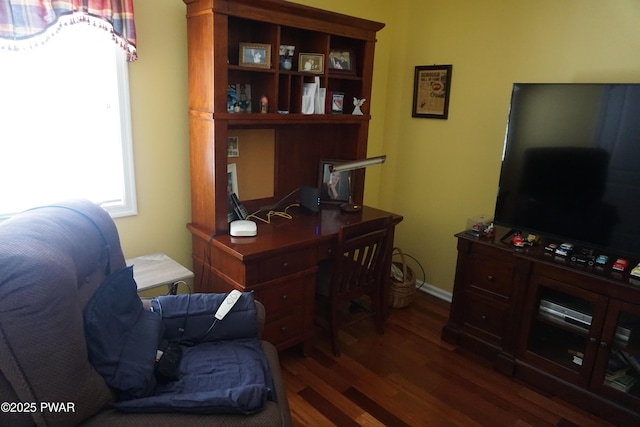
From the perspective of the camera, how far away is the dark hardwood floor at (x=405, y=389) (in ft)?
6.88

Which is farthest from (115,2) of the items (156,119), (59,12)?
(156,119)

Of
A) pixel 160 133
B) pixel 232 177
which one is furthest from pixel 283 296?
pixel 160 133

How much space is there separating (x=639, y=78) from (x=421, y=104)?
52.3 inches

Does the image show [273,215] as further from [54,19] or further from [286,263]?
[54,19]

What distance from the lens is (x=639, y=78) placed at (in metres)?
2.24

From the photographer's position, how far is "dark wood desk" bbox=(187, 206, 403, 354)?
2.11 m

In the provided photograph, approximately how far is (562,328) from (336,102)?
1784 mm

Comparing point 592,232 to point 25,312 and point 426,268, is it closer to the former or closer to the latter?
point 426,268

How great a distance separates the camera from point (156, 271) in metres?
2.13

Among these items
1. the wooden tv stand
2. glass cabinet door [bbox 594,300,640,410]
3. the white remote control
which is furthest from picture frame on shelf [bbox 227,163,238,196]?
glass cabinet door [bbox 594,300,640,410]

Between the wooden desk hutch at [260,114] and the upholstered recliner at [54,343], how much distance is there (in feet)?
2.60

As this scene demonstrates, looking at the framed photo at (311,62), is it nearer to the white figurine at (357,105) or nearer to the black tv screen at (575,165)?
the white figurine at (357,105)

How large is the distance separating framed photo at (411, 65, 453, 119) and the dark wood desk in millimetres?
1205

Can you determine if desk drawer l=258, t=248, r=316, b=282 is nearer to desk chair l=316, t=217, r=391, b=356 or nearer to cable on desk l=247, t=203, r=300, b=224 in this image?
desk chair l=316, t=217, r=391, b=356
